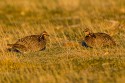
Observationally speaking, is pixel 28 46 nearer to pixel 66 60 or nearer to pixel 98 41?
pixel 98 41

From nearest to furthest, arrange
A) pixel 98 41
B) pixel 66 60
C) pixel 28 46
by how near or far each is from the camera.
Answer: pixel 66 60, pixel 28 46, pixel 98 41

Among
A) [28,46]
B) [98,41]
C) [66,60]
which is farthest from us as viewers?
[98,41]

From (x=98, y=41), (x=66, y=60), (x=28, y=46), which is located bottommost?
(x=66, y=60)

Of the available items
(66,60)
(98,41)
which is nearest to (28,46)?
(98,41)

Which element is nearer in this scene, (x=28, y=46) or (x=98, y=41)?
Answer: (x=28, y=46)

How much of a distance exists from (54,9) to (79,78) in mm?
20648

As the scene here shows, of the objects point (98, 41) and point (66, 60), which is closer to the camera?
point (66, 60)

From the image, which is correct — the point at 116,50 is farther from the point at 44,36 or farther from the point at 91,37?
the point at 44,36

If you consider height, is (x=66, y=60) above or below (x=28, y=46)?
below

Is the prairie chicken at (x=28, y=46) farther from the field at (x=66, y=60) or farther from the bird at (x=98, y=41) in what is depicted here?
the bird at (x=98, y=41)

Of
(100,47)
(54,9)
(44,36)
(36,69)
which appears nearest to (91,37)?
(100,47)

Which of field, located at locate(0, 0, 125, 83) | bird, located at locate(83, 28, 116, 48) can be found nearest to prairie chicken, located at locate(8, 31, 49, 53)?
field, located at locate(0, 0, 125, 83)

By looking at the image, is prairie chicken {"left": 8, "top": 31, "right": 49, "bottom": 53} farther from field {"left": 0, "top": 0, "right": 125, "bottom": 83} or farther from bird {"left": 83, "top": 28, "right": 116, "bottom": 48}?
bird {"left": 83, "top": 28, "right": 116, "bottom": 48}

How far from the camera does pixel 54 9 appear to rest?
33562 millimetres
